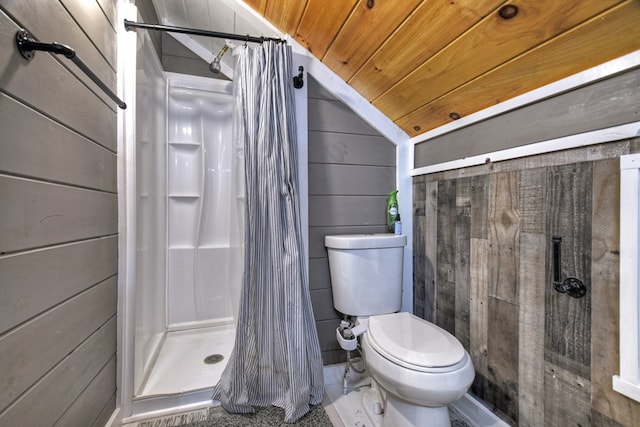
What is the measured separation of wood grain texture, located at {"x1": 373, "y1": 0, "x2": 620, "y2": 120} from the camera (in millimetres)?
767

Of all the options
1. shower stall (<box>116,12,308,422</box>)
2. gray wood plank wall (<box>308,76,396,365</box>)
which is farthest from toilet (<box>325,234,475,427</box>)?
shower stall (<box>116,12,308,422</box>)

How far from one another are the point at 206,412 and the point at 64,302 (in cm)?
82

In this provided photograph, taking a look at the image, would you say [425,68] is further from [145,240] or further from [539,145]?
[145,240]

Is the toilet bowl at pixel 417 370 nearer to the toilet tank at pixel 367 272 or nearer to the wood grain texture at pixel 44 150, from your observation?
the toilet tank at pixel 367 272

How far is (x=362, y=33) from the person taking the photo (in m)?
1.19

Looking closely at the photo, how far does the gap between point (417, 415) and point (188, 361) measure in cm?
123

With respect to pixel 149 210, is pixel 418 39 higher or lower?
higher

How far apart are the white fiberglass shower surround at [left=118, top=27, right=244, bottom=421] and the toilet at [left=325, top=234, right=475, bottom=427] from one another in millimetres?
554

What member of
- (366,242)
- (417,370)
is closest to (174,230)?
(366,242)

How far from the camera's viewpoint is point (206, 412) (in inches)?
48.3

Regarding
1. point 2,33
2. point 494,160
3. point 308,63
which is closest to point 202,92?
point 308,63

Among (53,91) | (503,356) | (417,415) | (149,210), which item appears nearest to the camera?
(53,91)

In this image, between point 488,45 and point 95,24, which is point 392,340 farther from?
point 95,24

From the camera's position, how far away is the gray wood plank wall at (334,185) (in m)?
1.49
